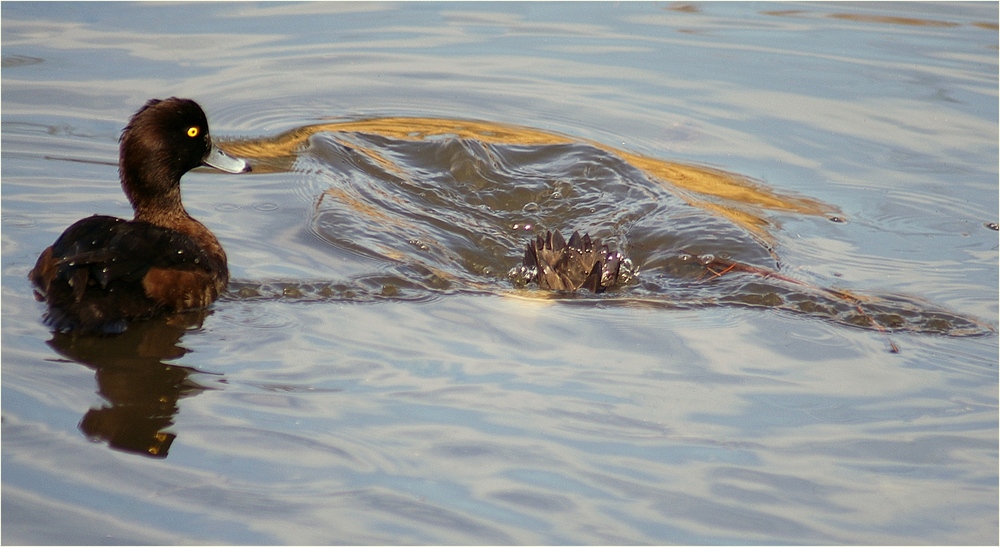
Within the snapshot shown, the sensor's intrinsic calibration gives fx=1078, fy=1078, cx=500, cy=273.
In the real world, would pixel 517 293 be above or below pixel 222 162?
below

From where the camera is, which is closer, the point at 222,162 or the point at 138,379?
the point at 138,379

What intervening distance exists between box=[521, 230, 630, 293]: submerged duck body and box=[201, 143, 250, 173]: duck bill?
197 centimetres

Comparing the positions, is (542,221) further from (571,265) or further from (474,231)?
(571,265)

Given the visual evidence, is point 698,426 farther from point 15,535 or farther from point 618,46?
point 618,46

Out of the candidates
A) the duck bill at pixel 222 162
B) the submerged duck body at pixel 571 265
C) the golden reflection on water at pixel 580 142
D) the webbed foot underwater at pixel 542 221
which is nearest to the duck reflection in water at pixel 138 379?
the webbed foot underwater at pixel 542 221

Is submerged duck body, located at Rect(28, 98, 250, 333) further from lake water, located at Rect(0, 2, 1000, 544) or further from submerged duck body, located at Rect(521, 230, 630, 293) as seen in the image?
submerged duck body, located at Rect(521, 230, 630, 293)

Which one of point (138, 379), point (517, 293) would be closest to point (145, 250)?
point (138, 379)

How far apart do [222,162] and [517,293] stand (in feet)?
7.12

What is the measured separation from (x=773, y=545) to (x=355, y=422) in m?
1.84

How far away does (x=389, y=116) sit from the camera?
9852mm

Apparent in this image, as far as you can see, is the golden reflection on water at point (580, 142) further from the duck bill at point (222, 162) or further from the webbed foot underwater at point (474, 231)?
the duck bill at point (222, 162)

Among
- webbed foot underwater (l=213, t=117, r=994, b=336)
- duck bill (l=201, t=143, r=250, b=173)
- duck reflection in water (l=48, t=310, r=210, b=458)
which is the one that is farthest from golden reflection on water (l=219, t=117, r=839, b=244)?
duck reflection in water (l=48, t=310, r=210, b=458)

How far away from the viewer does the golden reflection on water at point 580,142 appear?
8047 millimetres

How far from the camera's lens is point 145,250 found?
592cm
